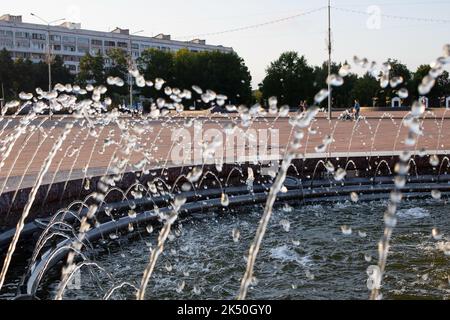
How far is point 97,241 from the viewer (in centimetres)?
688

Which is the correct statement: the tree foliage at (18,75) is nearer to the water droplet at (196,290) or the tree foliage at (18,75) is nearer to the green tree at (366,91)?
the green tree at (366,91)

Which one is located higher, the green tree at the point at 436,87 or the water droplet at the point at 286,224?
the green tree at the point at 436,87

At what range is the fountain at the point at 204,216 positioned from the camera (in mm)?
4617

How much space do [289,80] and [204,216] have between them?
2347 inches

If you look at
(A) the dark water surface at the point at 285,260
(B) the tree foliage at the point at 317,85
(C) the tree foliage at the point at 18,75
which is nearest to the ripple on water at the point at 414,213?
(A) the dark water surface at the point at 285,260

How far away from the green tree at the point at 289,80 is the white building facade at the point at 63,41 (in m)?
23.6

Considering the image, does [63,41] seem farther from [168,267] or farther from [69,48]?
[168,267]

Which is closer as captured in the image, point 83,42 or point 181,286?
point 181,286

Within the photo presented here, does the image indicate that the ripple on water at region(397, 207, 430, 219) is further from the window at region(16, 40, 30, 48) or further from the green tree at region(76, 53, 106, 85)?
the window at region(16, 40, 30, 48)

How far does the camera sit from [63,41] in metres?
89.9

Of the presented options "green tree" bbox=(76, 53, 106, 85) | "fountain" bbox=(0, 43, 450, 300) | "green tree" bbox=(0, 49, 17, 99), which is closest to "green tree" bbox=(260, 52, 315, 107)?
"green tree" bbox=(76, 53, 106, 85)

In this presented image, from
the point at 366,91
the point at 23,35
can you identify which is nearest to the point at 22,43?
the point at 23,35

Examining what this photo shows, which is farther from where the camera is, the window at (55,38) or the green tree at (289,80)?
the window at (55,38)
